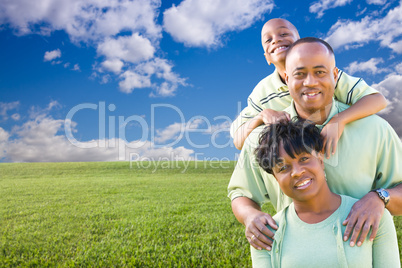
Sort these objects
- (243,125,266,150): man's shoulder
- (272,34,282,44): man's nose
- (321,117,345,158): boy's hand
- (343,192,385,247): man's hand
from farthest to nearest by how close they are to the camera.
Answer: (272,34,282,44): man's nose, (243,125,266,150): man's shoulder, (321,117,345,158): boy's hand, (343,192,385,247): man's hand

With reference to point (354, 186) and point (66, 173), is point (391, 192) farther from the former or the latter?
point (66, 173)

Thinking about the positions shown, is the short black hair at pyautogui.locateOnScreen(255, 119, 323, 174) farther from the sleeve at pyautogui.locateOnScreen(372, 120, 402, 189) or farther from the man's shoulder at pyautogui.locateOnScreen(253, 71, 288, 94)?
the man's shoulder at pyautogui.locateOnScreen(253, 71, 288, 94)

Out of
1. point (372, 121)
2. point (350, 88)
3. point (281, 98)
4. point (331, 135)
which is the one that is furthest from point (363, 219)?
point (281, 98)

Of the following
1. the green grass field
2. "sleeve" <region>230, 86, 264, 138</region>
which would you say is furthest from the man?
the green grass field

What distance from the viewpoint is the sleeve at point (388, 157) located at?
6.83 ft

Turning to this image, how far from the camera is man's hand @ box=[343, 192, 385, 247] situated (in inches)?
70.4

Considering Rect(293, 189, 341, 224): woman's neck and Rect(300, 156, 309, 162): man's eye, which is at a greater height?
Rect(300, 156, 309, 162): man's eye

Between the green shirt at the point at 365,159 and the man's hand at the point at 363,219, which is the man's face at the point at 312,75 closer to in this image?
the green shirt at the point at 365,159

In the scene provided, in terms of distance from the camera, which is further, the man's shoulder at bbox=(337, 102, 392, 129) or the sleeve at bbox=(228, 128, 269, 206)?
the sleeve at bbox=(228, 128, 269, 206)

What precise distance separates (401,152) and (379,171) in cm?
18

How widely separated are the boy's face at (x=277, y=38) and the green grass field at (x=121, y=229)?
322 cm

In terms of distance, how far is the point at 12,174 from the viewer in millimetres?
23766

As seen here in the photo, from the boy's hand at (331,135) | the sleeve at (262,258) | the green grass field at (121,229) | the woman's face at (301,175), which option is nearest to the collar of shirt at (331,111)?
the boy's hand at (331,135)

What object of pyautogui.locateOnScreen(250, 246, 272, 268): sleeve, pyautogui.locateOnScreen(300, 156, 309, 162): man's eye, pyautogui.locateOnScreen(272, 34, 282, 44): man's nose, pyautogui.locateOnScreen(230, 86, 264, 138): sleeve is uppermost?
pyautogui.locateOnScreen(272, 34, 282, 44): man's nose
